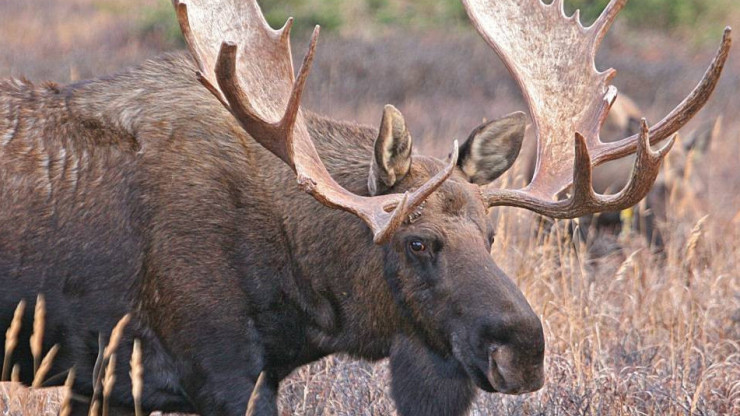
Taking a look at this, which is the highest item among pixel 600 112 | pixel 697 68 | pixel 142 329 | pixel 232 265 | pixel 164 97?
pixel 697 68

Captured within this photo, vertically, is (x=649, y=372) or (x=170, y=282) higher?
(x=649, y=372)

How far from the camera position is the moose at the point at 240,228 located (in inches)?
163

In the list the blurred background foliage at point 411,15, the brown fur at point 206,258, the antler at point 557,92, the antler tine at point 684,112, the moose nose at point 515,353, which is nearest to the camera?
the moose nose at point 515,353

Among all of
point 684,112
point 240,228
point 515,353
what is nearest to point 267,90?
point 240,228

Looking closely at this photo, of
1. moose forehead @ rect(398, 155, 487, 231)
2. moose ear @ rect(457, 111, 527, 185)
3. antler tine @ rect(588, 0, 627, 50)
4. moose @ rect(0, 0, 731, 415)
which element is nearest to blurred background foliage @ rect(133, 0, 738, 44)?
antler tine @ rect(588, 0, 627, 50)

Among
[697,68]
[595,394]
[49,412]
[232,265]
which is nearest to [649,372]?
[595,394]

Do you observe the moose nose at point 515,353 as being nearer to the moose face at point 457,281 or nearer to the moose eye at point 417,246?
the moose face at point 457,281

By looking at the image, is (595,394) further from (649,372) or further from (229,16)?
(229,16)

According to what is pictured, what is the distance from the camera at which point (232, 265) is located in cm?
424

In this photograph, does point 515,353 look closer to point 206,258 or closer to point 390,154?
point 390,154

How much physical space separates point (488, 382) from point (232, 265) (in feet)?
3.22

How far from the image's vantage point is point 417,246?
411cm

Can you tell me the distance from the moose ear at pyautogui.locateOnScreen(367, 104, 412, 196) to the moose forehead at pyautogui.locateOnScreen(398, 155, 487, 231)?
0.06 m

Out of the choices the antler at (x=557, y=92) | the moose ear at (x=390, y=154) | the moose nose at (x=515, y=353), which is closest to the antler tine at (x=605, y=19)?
the antler at (x=557, y=92)
